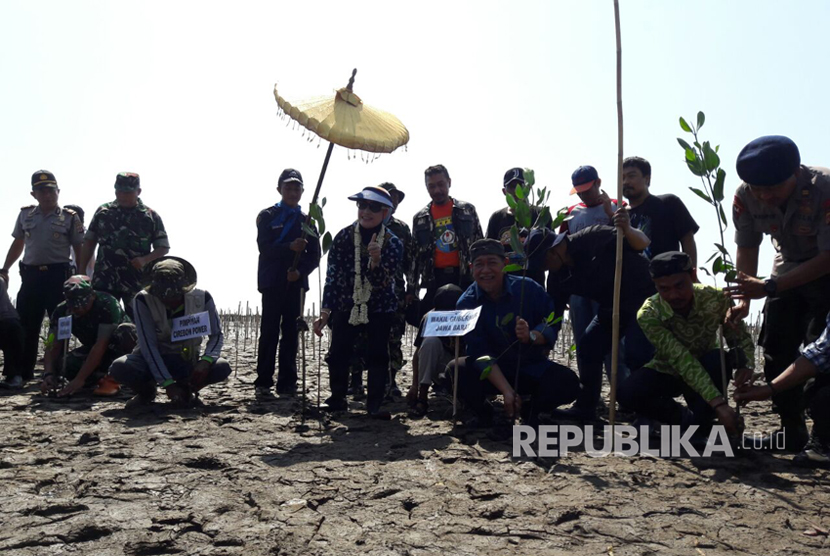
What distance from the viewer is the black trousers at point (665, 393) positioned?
4254mm

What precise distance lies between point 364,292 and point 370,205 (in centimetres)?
60

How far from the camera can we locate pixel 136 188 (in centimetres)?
665

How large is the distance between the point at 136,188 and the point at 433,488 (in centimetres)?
436

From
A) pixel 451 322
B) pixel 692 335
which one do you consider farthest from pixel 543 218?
pixel 692 335

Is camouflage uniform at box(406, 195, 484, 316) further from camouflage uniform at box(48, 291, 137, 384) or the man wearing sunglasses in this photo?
camouflage uniform at box(48, 291, 137, 384)

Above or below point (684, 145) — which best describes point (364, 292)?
below

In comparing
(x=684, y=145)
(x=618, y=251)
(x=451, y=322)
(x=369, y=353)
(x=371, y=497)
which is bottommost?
(x=371, y=497)

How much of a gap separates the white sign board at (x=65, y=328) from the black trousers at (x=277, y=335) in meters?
1.46

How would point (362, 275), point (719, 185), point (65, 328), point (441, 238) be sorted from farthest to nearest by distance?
point (441, 238) → point (65, 328) → point (362, 275) → point (719, 185)

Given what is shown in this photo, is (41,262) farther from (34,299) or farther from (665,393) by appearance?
(665,393)

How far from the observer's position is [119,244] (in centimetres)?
657

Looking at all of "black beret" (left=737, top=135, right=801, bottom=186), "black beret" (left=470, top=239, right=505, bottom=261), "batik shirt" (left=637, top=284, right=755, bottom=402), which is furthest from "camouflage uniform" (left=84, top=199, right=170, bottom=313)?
"black beret" (left=737, top=135, right=801, bottom=186)

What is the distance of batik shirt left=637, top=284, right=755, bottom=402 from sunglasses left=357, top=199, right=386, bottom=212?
74.9 inches

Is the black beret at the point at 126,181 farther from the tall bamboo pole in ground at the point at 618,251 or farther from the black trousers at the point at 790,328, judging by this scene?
the black trousers at the point at 790,328
